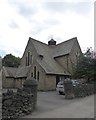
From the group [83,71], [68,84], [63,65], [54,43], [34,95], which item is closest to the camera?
[34,95]

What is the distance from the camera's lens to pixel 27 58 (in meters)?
44.1

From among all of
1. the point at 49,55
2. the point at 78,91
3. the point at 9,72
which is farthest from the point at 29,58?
the point at 78,91

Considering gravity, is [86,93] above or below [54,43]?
below

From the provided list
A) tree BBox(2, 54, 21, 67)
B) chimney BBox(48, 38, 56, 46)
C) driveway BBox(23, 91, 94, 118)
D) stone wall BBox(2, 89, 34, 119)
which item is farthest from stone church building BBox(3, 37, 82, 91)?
tree BBox(2, 54, 21, 67)

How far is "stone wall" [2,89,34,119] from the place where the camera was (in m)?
10.4

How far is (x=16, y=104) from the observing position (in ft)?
36.5

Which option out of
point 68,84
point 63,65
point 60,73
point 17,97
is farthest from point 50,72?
point 17,97

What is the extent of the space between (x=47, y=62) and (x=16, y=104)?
2833 cm

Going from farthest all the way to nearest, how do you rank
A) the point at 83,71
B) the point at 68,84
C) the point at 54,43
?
the point at 54,43 → the point at 83,71 → the point at 68,84

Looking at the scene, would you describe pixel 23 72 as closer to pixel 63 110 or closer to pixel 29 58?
pixel 29 58

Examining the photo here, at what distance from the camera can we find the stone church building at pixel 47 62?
35938mm

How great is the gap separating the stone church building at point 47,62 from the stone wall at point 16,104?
2230 cm

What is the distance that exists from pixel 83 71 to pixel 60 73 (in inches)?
230

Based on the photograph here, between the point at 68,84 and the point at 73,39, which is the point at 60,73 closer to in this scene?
the point at 73,39
